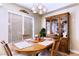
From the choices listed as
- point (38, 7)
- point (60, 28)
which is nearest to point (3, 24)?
point (38, 7)

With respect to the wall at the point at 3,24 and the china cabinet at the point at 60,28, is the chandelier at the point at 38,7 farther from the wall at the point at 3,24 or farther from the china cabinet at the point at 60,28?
the wall at the point at 3,24

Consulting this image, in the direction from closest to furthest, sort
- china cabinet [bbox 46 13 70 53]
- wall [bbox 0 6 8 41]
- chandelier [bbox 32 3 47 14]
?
wall [bbox 0 6 8 41]
chandelier [bbox 32 3 47 14]
china cabinet [bbox 46 13 70 53]

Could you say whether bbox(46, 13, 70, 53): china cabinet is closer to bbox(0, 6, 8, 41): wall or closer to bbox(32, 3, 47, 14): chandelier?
bbox(32, 3, 47, 14): chandelier

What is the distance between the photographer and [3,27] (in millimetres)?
900

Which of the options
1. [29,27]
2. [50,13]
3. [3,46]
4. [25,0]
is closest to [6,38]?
[3,46]

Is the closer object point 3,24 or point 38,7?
point 3,24

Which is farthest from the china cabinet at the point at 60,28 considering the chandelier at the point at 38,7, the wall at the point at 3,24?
the wall at the point at 3,24

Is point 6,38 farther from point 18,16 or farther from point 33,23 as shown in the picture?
point 33,23

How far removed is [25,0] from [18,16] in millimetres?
364

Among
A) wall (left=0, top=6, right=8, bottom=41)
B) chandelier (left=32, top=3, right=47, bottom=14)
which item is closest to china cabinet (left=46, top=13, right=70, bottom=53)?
chandelier (left=32, top=3, right=47, bottom=14)

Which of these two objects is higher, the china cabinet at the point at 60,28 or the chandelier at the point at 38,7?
the chandelier at the point at 38,7

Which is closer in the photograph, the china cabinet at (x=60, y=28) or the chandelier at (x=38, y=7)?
the chandelier at (x=38, y=7)

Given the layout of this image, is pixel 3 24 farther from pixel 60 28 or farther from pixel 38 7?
pixel 60 28

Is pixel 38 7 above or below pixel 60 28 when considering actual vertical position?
above
